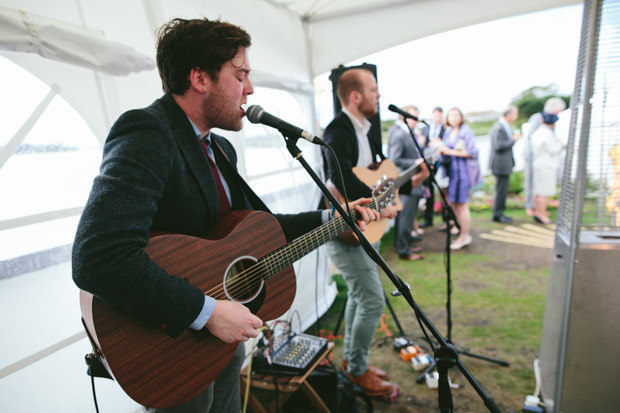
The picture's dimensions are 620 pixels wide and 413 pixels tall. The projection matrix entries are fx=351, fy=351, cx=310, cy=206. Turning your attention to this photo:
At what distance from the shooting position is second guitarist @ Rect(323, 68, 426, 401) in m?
2.34

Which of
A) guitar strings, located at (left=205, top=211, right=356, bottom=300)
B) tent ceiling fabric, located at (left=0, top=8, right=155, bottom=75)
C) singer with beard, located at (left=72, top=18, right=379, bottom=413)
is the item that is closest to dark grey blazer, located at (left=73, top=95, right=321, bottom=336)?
singer with beard, located at (left=72, top=18, right=379, bottom=413)

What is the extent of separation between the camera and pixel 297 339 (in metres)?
2.38

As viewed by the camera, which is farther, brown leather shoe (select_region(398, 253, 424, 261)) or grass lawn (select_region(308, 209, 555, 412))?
brown leather shoe (select_region(398, 253, 424, 261))

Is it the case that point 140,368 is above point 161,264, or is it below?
below

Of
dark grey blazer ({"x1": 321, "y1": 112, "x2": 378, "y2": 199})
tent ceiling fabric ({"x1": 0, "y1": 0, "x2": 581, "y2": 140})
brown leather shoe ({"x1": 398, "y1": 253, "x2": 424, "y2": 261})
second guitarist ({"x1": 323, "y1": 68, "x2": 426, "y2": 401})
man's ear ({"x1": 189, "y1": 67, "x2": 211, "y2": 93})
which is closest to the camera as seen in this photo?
man's ear ({"x1": 189, "y1": 67, "x2": 211, "y2": 93})

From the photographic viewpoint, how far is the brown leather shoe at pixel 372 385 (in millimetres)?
2432

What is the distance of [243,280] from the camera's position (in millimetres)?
1378

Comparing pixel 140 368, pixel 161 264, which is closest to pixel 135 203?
pixel 161 264

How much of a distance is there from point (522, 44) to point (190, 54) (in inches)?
451

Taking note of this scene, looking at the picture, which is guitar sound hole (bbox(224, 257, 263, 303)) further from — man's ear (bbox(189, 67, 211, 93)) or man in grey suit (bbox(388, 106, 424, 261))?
man in grey suit (bbox(388, 106, 424, 261))

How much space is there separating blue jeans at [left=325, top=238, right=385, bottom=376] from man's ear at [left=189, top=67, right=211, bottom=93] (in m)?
1.38

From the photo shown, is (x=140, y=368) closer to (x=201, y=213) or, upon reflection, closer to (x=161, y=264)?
(x=161, y=264)

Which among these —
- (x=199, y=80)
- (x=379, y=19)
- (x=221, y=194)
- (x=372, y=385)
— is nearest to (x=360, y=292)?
(x=372, y=385)

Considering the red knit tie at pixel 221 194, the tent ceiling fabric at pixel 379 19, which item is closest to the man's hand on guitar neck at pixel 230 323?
the red knit tie at pixel 221 194
